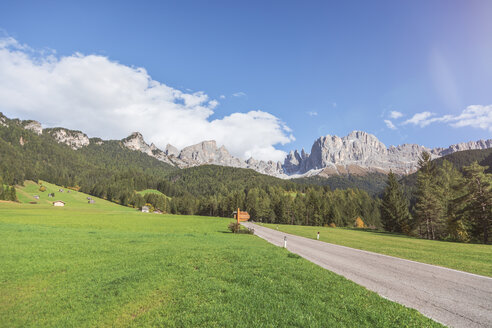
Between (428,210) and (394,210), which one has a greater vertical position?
(428,210)

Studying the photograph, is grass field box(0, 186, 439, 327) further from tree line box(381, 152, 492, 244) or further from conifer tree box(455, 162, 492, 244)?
conifer tree box(455, 162, 492, 244)

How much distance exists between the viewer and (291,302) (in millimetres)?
8648

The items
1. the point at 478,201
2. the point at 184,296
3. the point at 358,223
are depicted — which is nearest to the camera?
the point at 184,296

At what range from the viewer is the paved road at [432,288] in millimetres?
8773

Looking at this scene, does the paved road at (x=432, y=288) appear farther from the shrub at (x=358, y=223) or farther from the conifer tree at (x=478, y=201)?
the shrub at (x=358, y=223)

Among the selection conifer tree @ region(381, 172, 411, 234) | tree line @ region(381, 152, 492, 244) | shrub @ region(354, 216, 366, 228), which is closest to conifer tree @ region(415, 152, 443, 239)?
tree line @ region(381, 152, 492, 244)

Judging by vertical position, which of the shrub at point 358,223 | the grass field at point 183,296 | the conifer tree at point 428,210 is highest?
the conifer tree at point 428,210

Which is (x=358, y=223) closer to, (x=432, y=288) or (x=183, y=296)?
(x=432, y=288)

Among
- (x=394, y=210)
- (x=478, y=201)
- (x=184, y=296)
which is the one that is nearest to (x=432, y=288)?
(x=184, y=296)

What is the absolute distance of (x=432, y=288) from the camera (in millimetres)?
11945

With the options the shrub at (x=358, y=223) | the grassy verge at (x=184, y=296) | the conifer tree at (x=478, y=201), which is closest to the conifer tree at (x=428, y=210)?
the conifer tree at (x=478, y=201)

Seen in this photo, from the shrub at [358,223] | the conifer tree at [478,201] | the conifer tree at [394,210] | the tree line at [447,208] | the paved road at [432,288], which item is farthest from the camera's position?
the shrub at [358,223]

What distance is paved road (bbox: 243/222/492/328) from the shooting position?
8773 millimetres

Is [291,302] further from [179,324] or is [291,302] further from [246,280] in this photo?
[179,324]
